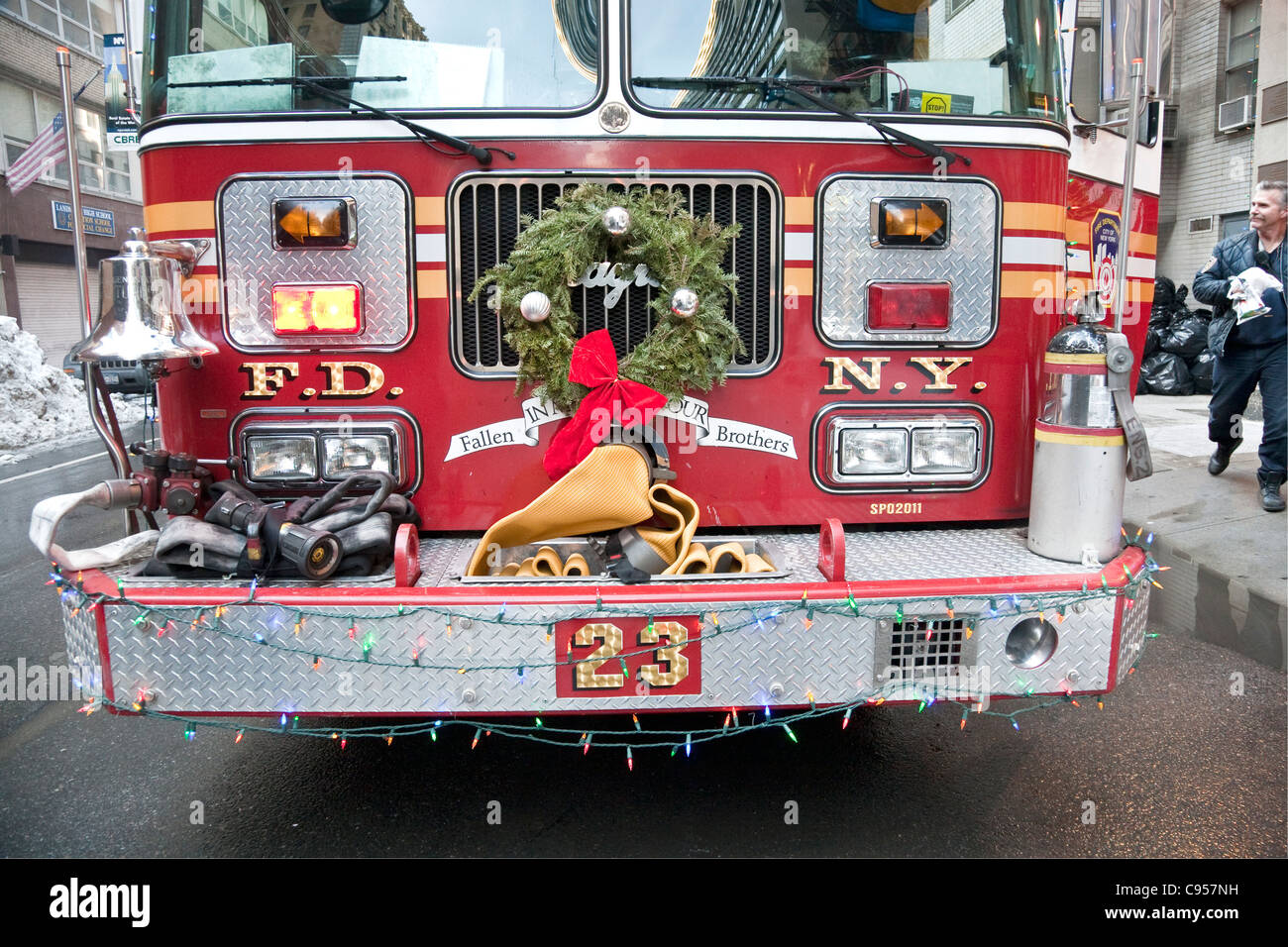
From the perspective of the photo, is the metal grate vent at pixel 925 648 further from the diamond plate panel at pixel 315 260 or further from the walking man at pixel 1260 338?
the walking man at pixel 1260 338

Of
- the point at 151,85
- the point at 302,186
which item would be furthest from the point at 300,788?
the point at 151,85

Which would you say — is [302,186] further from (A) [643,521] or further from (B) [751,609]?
(B) [751,609]

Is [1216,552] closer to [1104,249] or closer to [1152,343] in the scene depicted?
[1104,249]

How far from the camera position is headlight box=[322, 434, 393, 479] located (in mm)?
3160

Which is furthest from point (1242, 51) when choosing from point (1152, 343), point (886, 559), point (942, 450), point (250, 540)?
point (250, 540)

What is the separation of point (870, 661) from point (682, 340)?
3.65 ft

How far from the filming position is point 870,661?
2590mm

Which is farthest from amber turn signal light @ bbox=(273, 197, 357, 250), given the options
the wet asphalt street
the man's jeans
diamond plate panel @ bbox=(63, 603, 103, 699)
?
the man's jeans

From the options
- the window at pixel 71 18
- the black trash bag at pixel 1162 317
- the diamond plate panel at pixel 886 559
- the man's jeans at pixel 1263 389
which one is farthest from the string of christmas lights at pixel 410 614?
the window at pixel 71 18

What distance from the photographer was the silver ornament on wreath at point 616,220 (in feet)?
9.26

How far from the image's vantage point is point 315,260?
312cm

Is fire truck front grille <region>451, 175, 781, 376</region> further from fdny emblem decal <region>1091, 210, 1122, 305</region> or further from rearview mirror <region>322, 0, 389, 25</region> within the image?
fdny emblem decal <region>1091, 210, 1122, 305</region>

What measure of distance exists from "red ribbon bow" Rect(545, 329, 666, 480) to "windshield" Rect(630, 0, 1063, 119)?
85 cm
